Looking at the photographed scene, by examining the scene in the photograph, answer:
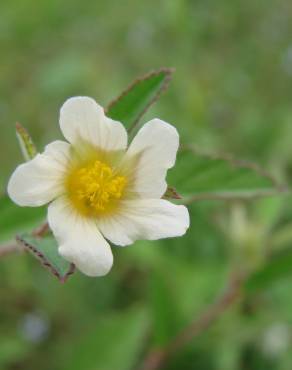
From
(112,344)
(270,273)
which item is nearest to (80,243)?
(270,273)

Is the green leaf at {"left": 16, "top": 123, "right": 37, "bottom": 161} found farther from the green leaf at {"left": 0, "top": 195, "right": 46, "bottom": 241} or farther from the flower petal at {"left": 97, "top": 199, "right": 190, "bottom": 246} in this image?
the green leaf at {"left": 0, "top": 195, "right": 46, "bottom": 241}

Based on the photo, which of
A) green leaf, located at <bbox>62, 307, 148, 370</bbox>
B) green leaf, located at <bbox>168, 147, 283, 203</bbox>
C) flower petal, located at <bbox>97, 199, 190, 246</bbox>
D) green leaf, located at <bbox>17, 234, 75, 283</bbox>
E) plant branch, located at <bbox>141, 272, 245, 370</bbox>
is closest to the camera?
green leaf, located at <bbox>17, 234, 75, 283</bbox>

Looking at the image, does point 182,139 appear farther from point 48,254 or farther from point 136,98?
point 48,254

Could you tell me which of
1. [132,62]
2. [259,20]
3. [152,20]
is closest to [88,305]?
[132,62]

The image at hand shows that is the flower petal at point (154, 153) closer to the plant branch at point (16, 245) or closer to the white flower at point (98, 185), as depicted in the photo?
the white flower at point (98, 185)

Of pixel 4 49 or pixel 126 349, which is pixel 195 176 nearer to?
pixel 126 349

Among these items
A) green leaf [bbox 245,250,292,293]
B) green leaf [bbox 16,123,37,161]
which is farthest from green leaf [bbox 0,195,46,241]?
green leaf [bbox 245,250,292,293]

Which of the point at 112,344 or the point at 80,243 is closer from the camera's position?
the point at 80,243
